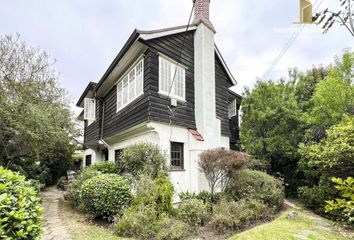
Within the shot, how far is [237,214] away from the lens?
630 centimetres

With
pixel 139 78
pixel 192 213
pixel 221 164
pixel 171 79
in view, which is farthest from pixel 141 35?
pixel 192 213

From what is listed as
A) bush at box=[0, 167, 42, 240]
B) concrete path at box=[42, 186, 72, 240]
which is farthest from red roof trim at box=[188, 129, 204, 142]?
bush at box=[0, 167, 42, 240]

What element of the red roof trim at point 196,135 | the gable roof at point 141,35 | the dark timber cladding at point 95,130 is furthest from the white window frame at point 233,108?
the dark timber cladding at point 95,130

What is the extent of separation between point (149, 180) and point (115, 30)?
1076 cm

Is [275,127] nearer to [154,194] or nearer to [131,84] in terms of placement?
[131,84]

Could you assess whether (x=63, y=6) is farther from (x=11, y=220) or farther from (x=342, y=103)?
(x=342, y=103)

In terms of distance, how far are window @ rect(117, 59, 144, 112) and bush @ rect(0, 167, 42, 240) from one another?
648 cm

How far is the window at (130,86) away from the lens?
31.0 ft

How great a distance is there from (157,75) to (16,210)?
7.03 meters

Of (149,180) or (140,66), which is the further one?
(140,66)

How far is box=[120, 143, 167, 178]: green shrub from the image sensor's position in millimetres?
7625

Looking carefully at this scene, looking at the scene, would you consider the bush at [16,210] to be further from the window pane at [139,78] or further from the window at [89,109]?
the window at [89,109]

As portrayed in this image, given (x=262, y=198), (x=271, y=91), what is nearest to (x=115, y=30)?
(x=271, y=91)

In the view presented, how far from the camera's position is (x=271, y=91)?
12.9 m
